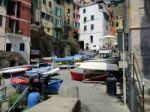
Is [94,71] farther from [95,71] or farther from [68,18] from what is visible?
[68,18]

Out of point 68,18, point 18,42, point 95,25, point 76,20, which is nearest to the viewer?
point 18,42

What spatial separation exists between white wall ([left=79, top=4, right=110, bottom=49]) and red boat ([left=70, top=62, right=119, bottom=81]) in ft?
143

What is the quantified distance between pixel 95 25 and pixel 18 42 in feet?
106

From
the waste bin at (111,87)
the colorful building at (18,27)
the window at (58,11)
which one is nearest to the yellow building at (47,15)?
the window at (58,11)

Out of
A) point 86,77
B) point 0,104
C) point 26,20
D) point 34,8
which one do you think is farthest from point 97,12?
point 0,104

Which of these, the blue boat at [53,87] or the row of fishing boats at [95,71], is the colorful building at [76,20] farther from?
the blue boat at [53,87]

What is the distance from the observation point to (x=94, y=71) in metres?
24.6

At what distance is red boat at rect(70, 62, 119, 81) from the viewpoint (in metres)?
23.8

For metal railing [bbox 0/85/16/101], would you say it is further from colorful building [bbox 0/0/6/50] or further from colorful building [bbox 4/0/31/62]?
colorful building [bbox 4/0/31/62]

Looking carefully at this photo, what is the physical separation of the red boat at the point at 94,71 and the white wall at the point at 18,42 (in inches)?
737

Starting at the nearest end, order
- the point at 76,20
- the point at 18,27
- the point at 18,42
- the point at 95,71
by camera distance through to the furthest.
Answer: the point at 95,71 → the point at 18,42 → the point at 18,27 → the point at 76,20

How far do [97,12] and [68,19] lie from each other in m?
9.29

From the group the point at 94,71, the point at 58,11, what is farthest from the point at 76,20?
the point at 94,71

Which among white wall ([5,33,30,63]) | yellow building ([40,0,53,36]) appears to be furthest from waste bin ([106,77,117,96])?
yellow building ([40,0,53,36])
